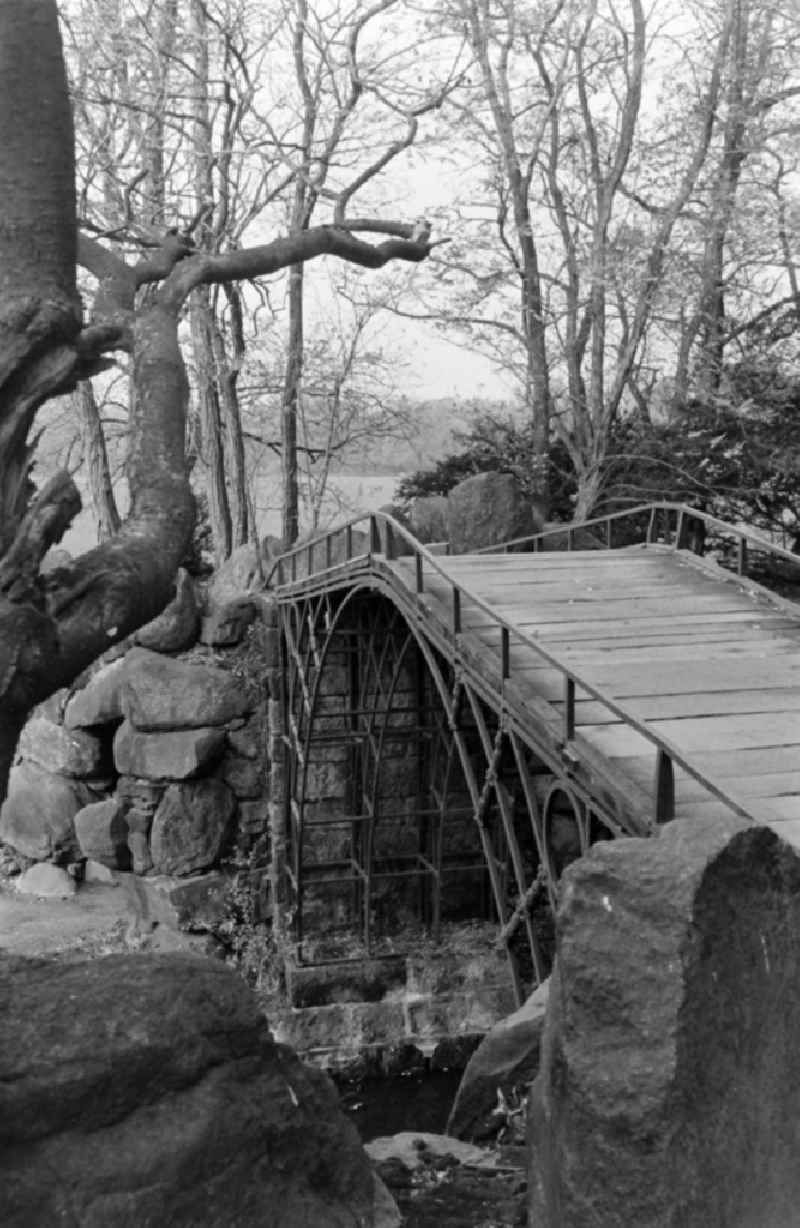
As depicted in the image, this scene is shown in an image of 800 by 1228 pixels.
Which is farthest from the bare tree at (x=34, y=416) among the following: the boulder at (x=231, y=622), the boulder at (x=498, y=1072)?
the boulder at (x=231, y=622)

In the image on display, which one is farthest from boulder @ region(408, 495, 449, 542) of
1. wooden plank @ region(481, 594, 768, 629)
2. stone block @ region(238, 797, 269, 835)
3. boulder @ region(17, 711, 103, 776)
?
wooden plank @ region(481, 594, 768, 629)

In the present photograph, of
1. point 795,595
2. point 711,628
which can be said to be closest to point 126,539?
point 711,628

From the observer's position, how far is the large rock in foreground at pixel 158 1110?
3.21 m

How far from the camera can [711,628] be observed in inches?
400

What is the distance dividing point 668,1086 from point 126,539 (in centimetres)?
346

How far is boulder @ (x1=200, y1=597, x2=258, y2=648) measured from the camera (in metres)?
21.0

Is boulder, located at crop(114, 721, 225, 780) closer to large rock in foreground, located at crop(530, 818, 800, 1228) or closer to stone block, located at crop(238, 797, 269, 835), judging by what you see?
stone block, located at crop(238, 797, 269, 835)

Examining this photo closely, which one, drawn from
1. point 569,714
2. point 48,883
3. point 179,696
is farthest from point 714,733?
point 48,883

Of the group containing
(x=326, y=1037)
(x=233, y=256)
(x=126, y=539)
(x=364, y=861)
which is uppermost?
(x=233, y=256)

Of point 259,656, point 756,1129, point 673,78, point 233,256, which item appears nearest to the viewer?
point 756,1129

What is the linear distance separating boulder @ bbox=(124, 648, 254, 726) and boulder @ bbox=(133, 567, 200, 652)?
0.57 meters

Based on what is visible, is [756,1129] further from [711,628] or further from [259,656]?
[259,656]

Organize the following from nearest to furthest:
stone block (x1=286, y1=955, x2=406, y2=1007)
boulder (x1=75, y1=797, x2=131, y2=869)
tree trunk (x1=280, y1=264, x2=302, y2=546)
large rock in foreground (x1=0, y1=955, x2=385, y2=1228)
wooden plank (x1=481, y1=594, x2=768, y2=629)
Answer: large rock in foreground (x1=0, y1=955, x2=385, y2=1228), wooden plank (x1=481, y1=594, x2=768, y2=629), stone block (x1=286, y1=955, x2=406, y2=1007), boulder (x1=75, y1=797, x2=131, y2=869), tree trunk (x1=280, y1=264, x2=302, y2=546)

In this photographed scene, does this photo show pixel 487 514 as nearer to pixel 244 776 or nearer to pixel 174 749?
pixel 244 776
